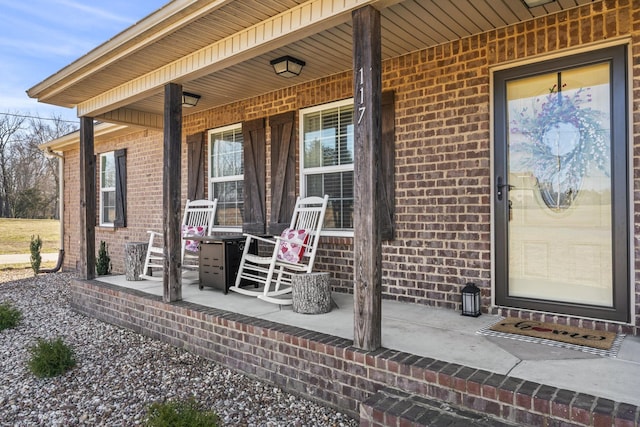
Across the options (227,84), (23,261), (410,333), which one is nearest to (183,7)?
(227,84)

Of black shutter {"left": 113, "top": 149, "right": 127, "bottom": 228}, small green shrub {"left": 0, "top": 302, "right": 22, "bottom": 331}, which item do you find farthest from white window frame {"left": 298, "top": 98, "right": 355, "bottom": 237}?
black shutter {"left": 113, "top": 149, "right": 127, "bottom": 228}

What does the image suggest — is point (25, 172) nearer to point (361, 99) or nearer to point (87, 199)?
point (87, 199)

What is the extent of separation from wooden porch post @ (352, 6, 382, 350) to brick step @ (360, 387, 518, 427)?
13.9 inches

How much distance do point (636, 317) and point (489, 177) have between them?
1359 mm

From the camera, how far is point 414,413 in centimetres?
203

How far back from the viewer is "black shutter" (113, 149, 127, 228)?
7500 mm

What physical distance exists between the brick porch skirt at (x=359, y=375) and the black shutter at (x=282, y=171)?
1540mm

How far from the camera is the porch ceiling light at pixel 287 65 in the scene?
3938mm

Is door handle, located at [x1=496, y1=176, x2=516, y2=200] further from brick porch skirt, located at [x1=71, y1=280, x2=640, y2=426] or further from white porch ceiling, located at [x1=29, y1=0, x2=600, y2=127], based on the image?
brick porch skirt, located at [x1=71, y1=280, x2=640, y2=426]

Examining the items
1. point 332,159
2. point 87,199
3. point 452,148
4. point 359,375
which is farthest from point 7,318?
point 452,148

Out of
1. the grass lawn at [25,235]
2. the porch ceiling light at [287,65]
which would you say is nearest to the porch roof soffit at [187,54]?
the porch ceiling light at [287,65]

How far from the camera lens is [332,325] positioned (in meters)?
3.04

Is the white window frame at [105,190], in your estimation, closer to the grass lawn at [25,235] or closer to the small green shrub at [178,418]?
the small green shrub at [178,418]

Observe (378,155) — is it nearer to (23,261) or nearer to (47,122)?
(23,261)
